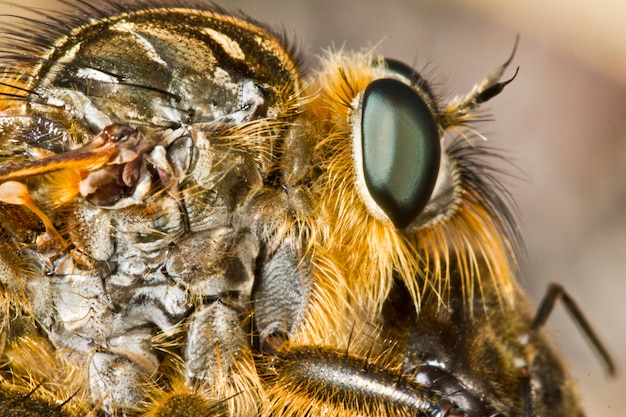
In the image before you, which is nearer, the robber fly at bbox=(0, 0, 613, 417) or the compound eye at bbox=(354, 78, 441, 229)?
the robber fly at bbox=(0, 0, 613, 417)

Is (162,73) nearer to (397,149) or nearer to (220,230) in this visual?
(220,230)

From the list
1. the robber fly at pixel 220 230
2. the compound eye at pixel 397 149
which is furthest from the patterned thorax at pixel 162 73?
the compound eye at pixel 397 149

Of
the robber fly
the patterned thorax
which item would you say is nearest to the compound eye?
the robber fly

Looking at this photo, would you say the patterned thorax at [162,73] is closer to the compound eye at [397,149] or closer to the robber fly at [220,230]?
the robber fly at [220,230]

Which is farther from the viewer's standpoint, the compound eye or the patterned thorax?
the compound eye

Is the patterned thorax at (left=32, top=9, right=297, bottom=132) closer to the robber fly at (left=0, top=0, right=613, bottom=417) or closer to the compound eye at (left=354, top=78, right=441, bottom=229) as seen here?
the robber fly at (left=0, top=0, right=613, bottom=417)

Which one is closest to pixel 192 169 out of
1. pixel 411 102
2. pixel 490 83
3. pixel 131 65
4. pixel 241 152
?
pixel 241 152

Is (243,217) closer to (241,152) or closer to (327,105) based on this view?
(241,152)
